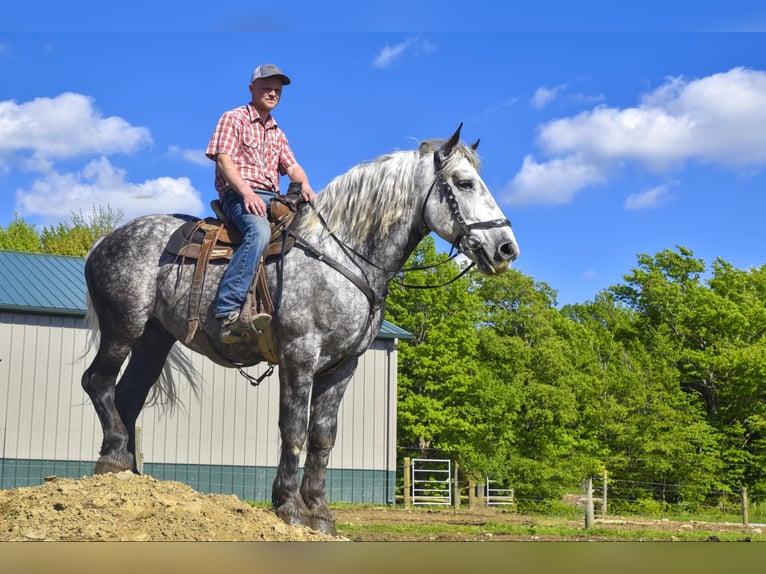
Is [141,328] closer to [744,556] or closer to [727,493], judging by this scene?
[744,556]

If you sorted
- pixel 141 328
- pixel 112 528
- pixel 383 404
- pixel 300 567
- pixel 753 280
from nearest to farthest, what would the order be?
pixel 300 567 → pixel 112 528 → pixel 141 328 → pixel 383 404 → pixel 753 280

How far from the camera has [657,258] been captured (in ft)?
148

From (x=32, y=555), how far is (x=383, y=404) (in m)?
23.0

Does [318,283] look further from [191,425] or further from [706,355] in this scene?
[706,355]

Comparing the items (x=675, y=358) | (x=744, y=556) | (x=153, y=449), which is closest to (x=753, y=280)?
(x=675, y=358)

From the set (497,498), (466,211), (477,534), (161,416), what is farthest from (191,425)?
(466,211)

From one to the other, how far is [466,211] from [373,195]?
76cm

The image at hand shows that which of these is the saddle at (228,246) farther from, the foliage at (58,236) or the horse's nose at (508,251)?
the foliage at (58,236)

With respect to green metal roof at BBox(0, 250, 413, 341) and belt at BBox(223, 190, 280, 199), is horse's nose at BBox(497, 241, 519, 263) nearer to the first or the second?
belt at BBox(223, 190, 280, 199)

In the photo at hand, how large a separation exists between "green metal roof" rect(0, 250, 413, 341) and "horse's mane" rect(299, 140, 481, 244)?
52.7 ft

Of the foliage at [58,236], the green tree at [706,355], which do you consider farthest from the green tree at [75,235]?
the green tree at [706,355]

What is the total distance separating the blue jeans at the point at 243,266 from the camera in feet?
21.1

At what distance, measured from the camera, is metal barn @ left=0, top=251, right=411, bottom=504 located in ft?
71.7

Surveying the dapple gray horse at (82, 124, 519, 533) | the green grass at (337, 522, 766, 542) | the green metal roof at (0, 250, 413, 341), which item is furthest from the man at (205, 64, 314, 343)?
the green metal roof at (0, 250, 413, 341)
